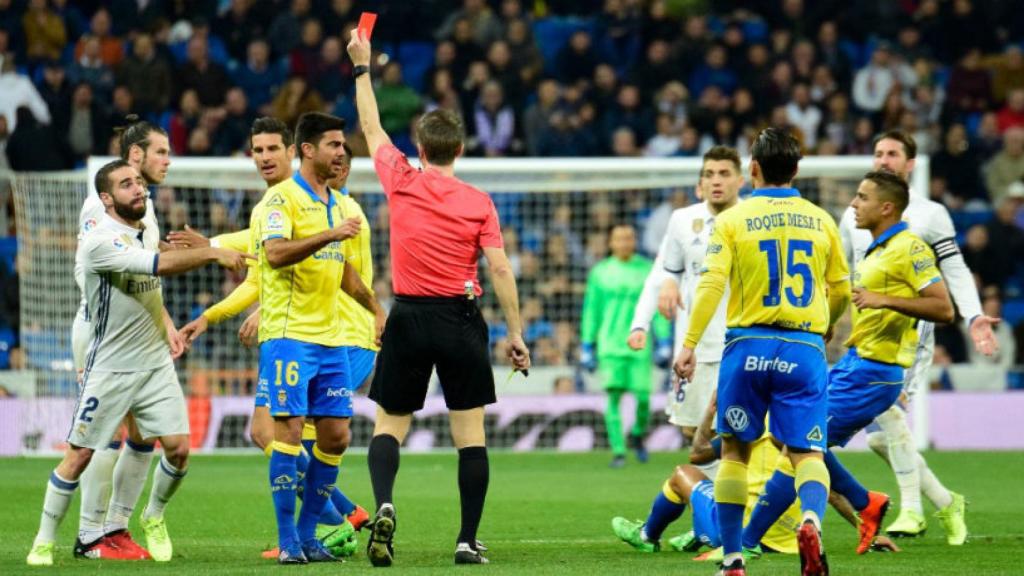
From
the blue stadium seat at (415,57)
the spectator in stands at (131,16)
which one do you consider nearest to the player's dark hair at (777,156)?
the blue stadium seat at (415,57)

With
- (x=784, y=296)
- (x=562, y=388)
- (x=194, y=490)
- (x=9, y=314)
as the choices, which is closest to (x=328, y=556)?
(x=784, y=296)

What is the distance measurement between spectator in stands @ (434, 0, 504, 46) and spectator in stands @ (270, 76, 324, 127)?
2.72 metres

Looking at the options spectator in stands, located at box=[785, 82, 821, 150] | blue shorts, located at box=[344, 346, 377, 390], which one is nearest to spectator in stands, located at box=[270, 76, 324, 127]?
spectator in stands, located at box=[785, 82, 821, 150]

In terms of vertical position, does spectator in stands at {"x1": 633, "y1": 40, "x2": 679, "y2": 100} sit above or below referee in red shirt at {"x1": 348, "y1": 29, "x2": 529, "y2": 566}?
above

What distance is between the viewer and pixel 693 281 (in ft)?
32.6

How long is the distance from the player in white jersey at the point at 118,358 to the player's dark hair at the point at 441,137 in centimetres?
143

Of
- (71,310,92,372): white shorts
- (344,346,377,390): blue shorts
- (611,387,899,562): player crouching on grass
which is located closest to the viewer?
(611,387,899,562): player crouching on grass

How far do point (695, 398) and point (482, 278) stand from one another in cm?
970

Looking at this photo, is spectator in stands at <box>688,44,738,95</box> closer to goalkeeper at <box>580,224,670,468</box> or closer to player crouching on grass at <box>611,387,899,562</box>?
goalkeeper at <box>580,224,670,468</box>

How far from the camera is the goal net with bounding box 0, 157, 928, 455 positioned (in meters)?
16.9

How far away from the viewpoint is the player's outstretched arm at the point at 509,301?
25.1ft

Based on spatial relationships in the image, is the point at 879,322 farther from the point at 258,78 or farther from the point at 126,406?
the point at 258,78

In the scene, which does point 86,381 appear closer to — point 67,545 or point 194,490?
point 67,545

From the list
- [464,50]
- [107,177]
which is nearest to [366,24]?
[107,177]
